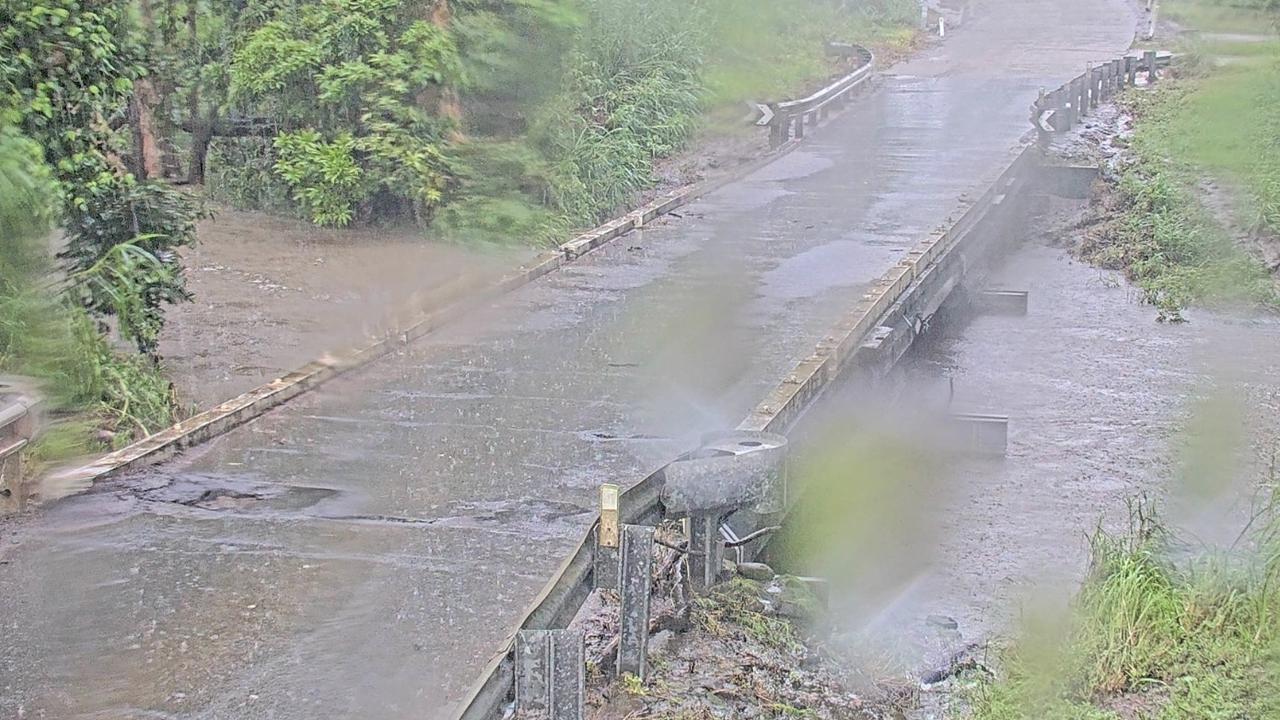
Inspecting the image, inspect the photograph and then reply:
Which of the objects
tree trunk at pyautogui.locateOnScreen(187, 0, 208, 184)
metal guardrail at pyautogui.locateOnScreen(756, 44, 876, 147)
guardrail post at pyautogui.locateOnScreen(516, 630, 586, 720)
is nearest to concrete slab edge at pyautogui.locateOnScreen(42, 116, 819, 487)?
guardrail post at pyautogui.locateOnScreen(516, 630, 586, 720)

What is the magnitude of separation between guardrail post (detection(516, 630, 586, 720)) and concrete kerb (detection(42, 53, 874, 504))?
11.4ft

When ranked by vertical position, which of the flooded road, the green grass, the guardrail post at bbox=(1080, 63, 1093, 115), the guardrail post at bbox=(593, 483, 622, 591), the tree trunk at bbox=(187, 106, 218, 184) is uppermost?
the green grass

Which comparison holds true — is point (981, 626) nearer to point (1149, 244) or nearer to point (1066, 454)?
point (1066, 454)

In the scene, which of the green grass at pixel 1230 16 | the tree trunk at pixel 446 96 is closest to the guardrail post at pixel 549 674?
the tree trunk at pixel 446 96

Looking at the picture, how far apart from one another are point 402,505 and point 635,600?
199 centimetres

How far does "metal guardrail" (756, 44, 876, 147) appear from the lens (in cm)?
2217

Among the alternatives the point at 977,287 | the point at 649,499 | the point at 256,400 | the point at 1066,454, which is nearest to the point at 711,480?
the point at 649,499

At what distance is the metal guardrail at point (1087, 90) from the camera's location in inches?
917

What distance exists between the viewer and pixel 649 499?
6.55m

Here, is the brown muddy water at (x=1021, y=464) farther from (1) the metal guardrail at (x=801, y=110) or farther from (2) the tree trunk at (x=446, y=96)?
(1) the metal guardrail at (x=801, y=110)

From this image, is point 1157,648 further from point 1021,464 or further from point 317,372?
point 317,372

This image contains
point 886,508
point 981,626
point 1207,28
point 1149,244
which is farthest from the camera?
point 1207,28

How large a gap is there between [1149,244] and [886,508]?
9689mm

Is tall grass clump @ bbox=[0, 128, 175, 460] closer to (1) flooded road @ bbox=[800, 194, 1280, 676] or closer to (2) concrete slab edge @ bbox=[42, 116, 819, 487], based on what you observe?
(2) concrete slab edge @ bbox=[42, 116, 819, 487]
